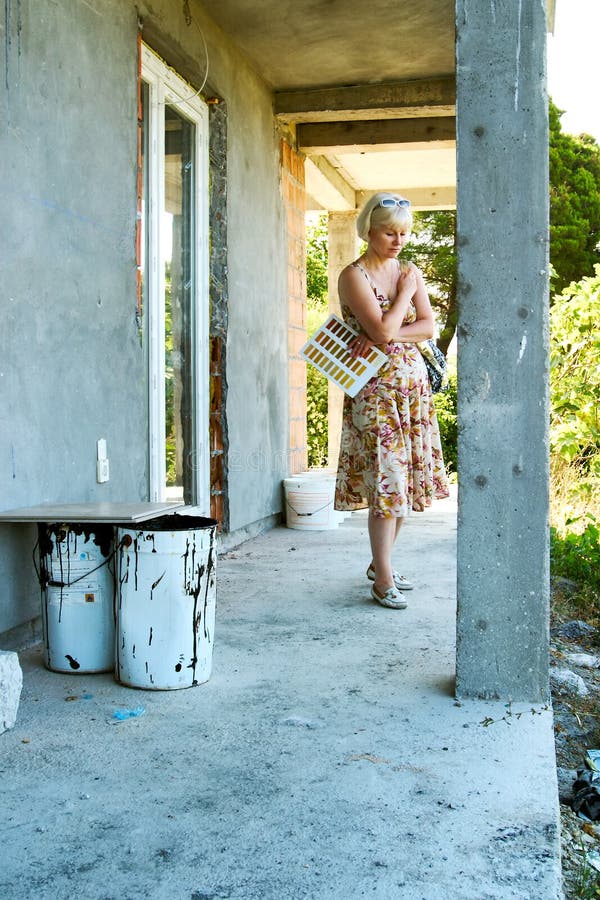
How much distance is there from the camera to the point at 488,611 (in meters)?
2.53

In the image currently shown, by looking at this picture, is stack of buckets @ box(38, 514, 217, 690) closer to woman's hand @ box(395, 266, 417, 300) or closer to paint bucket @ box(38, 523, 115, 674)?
paint bucket @ box(38, 523, 115, 674)

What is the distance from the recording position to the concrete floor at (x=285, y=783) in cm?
168

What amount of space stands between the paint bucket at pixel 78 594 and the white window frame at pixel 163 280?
1479 mm

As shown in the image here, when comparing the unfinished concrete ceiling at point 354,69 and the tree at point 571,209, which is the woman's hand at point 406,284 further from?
the tree at point 571,209

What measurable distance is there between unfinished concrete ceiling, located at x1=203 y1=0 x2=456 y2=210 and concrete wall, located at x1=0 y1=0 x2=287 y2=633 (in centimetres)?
69

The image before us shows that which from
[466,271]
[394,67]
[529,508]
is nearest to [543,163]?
[466,271]

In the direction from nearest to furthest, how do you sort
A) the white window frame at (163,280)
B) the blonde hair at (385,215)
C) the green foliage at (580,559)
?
1. the blonde hair at (385,215)
2. the white window frame at (163,280)
3. the green foliage at (580,559)

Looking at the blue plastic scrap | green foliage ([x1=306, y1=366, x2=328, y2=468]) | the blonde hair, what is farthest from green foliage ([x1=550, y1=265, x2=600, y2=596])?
the blue plastic scrap

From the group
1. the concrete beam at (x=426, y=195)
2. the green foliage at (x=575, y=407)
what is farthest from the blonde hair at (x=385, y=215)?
the concrete beam at (x=426, y=195)

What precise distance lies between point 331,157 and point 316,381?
11.3ft

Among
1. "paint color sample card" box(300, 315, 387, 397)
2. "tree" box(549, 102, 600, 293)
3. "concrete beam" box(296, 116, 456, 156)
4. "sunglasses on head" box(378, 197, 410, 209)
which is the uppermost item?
"tree" box(549, 102, 600, 293)

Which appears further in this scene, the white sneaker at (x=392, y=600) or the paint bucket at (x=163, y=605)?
the white sneaker at (x=392, y=600)

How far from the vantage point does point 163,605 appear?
2668 millimetres

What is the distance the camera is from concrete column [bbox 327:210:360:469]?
1004 cm
